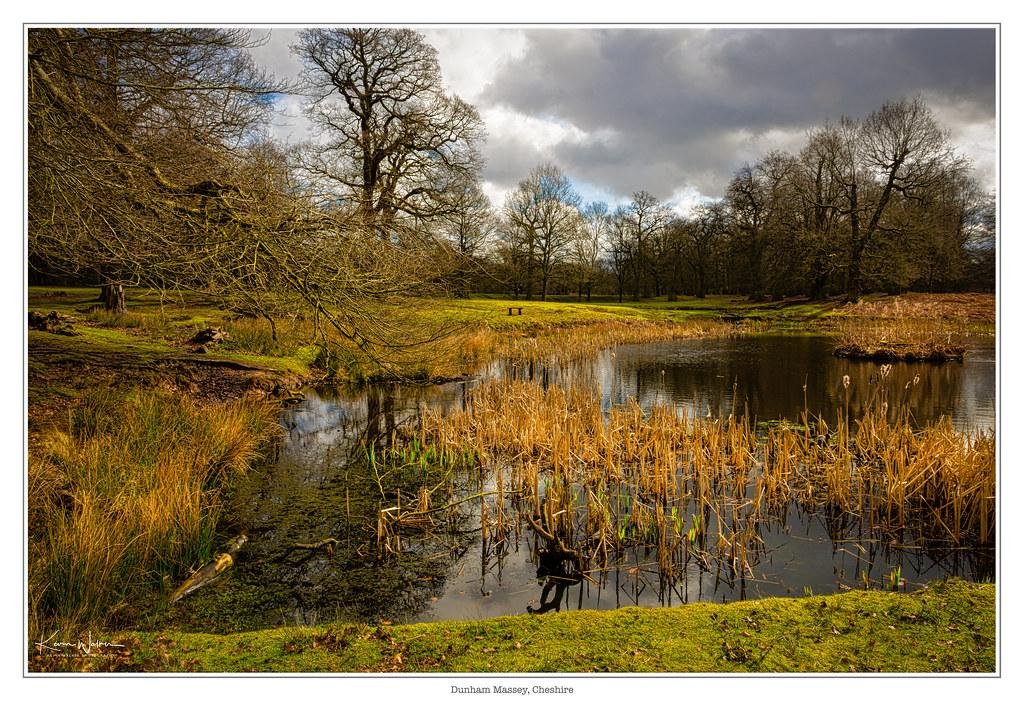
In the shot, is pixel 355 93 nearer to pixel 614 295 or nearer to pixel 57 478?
pixel 57 478

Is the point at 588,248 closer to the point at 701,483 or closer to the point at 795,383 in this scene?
the point at 795,383

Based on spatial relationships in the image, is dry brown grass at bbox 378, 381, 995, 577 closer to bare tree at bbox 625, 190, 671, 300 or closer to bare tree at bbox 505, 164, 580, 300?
bare tree at bbox 505, 164, 580, 300

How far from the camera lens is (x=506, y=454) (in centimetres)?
700

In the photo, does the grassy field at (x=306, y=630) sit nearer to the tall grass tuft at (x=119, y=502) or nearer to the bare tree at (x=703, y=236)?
the tall grass tuft at (x=119, y=502)

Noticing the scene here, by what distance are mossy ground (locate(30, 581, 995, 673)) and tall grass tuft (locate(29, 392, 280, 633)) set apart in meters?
0.59

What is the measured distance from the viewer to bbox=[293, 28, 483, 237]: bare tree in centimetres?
662

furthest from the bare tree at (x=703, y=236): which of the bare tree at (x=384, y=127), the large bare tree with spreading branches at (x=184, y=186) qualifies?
the large bare tree with spreading branches at (x=184, y=186)

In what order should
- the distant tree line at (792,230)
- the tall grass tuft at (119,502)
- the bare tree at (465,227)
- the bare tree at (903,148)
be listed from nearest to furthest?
the tall grass tuft at (119,502) < the bare tree at (903,148) < the bare tree at (465,227) < the distant tree line at (792,230)

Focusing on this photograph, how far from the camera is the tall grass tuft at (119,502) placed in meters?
3.31

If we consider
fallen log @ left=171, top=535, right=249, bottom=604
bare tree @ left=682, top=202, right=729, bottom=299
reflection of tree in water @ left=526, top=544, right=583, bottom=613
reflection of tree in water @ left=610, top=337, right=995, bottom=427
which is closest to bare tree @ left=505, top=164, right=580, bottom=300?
reflection of tree in water @ left=610, top=337, right=995, bottom=427

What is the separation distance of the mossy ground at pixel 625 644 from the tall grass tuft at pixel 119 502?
0.59m

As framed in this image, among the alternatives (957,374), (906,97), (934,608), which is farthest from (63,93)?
(957,374)

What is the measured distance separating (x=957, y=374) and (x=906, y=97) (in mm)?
8568

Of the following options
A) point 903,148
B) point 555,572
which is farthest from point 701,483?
point 903,148
